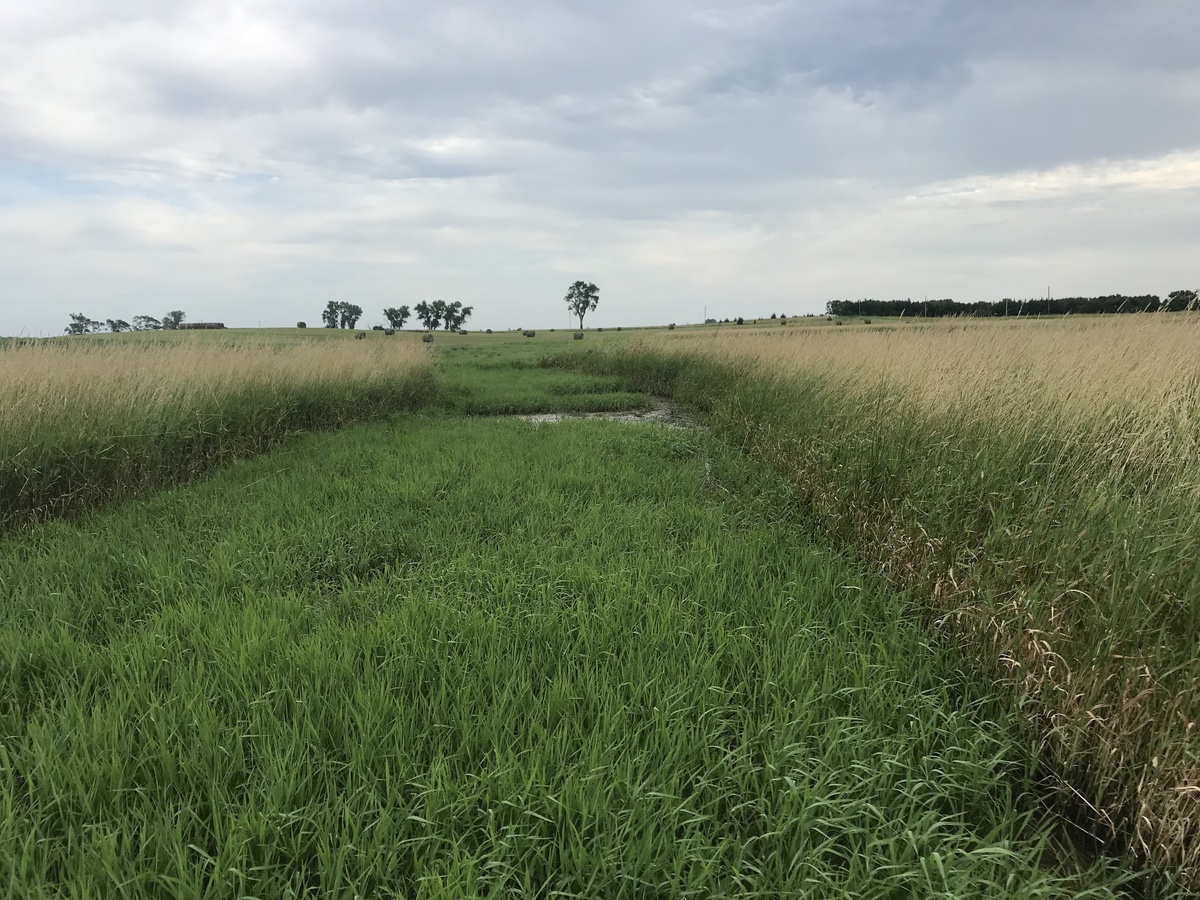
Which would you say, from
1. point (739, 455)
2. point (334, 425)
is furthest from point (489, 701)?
point (334, 425)

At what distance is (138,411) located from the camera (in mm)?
6070

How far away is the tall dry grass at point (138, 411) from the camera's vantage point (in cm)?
496

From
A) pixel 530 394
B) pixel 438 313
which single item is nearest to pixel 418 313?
pixel 438 313

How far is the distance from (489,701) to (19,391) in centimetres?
658

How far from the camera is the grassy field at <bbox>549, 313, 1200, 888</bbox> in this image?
1874mm

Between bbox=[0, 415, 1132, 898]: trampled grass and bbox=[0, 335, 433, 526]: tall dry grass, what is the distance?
1.56m

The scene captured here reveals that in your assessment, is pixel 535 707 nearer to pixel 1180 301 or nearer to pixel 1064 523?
pixel 1064 523

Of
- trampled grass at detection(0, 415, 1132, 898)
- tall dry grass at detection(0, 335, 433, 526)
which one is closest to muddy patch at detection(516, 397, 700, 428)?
tall dry grass at detection(0, 335, 433, 526)

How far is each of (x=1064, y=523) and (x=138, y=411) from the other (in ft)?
26.1

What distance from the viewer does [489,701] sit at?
7.51 feet

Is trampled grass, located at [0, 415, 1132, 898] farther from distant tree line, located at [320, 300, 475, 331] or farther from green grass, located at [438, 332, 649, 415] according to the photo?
distant tree line, located at [320, 300, 475, 331]

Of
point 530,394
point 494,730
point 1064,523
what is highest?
point 530,394

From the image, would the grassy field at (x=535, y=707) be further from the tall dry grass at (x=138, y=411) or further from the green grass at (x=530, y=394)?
the green grass at (x=530, y=394)

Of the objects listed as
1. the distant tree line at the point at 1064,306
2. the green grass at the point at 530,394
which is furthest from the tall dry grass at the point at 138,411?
the distant tree line at the point at 1064,306
